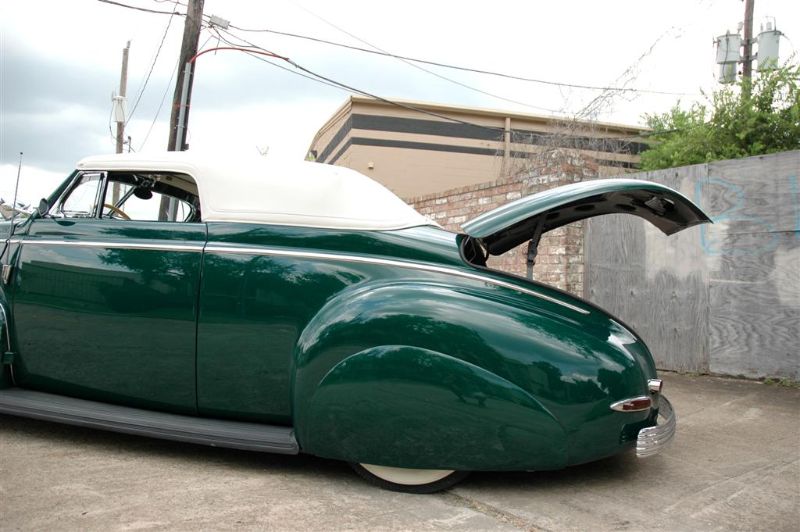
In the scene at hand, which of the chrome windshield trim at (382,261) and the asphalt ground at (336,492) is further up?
the chrome windshield trim at (382,261)

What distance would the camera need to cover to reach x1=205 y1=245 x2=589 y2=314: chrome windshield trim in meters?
2.96

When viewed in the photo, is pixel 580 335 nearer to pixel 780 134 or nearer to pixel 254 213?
pixel 254 213

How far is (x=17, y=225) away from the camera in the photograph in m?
3.78

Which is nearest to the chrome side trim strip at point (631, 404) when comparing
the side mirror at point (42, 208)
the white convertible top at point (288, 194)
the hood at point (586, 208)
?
the hood at point (586, 208)

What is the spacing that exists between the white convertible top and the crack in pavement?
1329 mm

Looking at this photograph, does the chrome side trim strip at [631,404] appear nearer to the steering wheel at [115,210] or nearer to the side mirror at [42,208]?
the steering wheel at [115,210]

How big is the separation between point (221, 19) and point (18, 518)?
10388 millimetres

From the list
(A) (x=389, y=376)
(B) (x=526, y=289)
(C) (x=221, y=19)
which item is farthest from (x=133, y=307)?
(C) (x=221, y=19)

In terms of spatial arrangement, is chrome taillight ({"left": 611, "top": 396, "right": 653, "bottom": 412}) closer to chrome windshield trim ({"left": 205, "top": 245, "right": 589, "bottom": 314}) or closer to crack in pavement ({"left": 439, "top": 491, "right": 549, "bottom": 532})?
chrome windshield trim ({"left": 205, "top": 245, "right": 589, "bottom": 314})

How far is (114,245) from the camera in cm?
338

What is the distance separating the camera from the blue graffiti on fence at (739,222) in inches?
201

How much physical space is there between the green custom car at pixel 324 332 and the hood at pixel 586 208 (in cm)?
Result: 2

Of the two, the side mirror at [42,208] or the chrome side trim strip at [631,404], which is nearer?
A: the chrome side trim strip at [631,404]

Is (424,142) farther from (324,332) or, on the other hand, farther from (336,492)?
(336,492)
